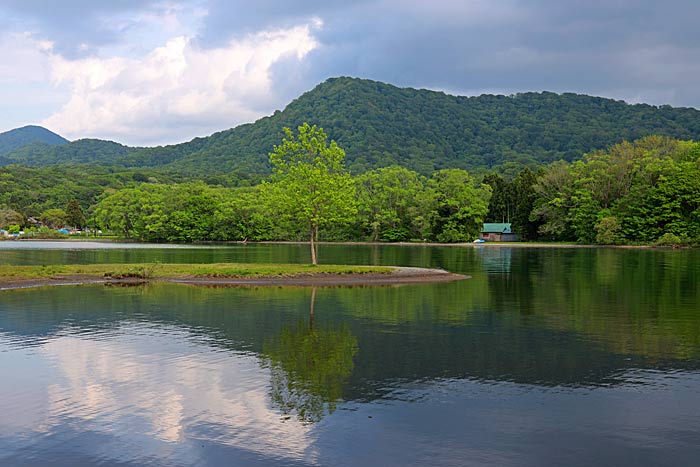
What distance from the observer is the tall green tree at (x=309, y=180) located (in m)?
52.4

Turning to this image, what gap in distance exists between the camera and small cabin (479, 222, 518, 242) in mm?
145875

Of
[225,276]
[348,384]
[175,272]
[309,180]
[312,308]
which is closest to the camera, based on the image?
[348,384]

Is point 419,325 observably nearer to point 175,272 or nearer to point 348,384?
point 348,384

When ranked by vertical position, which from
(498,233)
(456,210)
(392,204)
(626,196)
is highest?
(392,204)

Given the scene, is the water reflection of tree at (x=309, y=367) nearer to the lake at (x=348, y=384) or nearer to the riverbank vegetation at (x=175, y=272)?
the lake at (x=348, y=384)

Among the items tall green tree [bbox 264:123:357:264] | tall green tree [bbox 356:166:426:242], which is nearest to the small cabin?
tall green tree [bbox 356:166:426:242]

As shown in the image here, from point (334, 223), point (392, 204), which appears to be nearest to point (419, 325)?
point (334, 223)

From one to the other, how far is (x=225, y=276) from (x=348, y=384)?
28.7 metres

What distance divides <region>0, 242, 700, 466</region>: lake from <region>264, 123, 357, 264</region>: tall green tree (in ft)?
72.9

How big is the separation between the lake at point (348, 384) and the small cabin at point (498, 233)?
116 meters

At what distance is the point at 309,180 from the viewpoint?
171ft

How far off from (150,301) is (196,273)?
1125 cm

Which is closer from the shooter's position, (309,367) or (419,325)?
(309,367)

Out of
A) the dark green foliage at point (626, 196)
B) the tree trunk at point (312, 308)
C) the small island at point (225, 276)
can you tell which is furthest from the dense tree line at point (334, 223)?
the tree trunk at point (312, 308)
